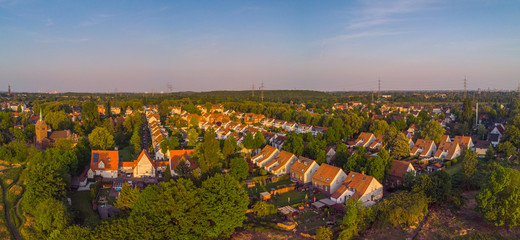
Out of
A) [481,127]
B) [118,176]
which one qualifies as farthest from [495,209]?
[481,127]

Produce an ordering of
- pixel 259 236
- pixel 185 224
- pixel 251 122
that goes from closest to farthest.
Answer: pixel 185 224 → pixel 259 236 → pixel 251 122

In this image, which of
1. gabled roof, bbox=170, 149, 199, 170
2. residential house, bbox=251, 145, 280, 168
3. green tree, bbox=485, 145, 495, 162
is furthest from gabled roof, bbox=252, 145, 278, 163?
green tree, bbox=485, 145, 495, 162

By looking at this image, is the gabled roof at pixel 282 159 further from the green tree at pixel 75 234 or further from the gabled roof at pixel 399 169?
the green tree at pixel 75 234

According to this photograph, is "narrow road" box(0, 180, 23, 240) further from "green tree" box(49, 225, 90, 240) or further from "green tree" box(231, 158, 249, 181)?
"green tree" box(231, 158, 249, 181)

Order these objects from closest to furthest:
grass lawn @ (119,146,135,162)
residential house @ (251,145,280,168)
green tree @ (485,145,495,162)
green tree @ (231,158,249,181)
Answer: green tree @ (231,158,249,181) → residential house @ (251,145,280,168) → green tree @ (485,145,495,162) → grass lawn @ (119,146,135,162)

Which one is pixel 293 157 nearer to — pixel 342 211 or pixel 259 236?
pixel 342 211

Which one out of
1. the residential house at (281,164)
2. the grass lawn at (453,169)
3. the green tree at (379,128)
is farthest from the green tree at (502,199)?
the green tree at (379,128)
